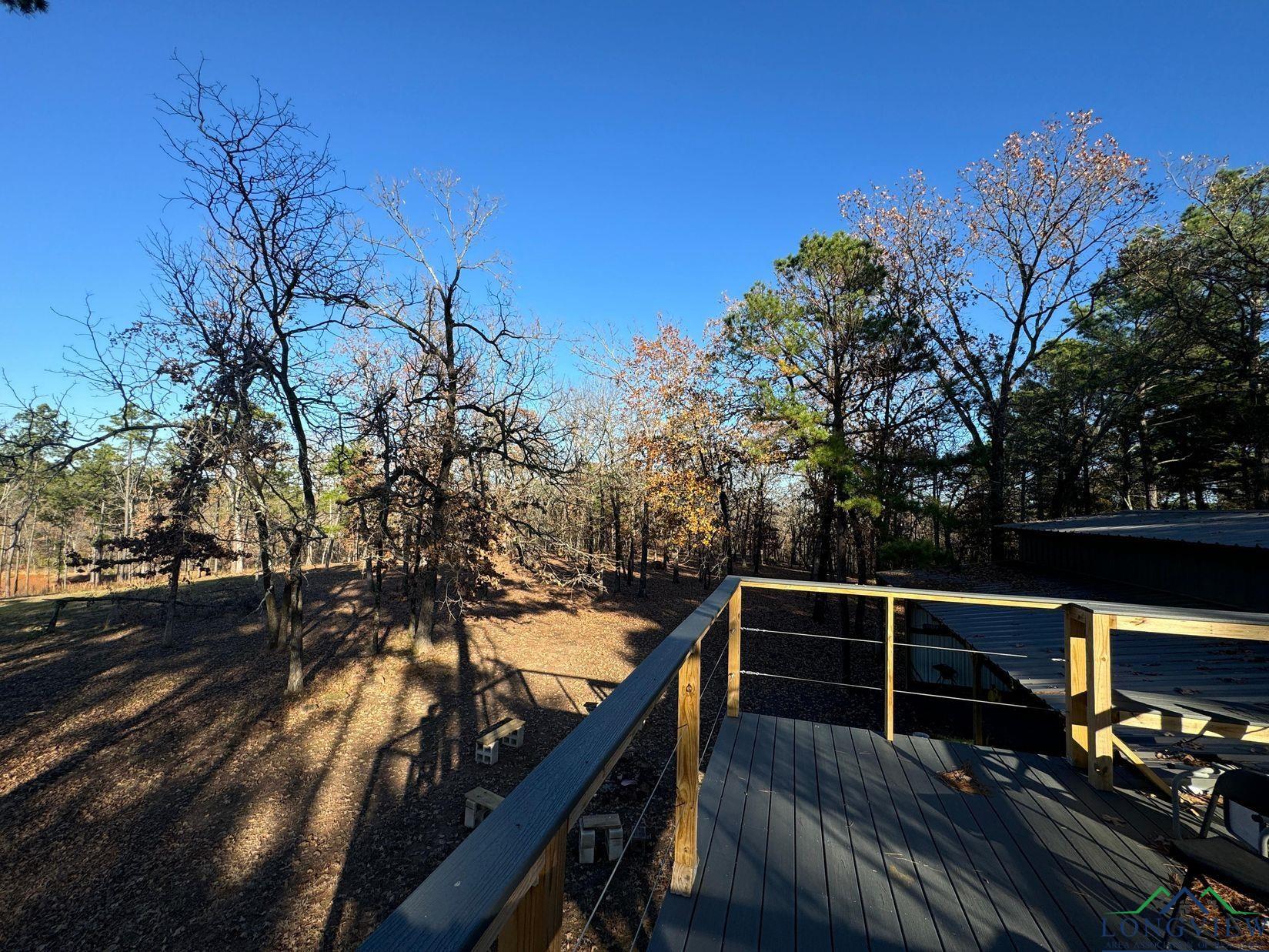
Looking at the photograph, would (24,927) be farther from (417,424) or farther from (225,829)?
(417,424)

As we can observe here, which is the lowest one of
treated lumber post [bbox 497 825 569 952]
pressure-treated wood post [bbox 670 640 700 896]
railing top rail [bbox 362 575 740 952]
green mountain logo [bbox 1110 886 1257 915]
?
green mountain logo [bbox 1110 886 1257 915]

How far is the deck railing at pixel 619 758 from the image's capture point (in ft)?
1.89

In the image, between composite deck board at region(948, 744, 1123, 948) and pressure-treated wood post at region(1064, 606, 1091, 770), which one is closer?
composite deck board at region(948, 744, 1123, 948)

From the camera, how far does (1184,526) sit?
8.57 metres

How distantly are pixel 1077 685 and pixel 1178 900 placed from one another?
1.32 metres

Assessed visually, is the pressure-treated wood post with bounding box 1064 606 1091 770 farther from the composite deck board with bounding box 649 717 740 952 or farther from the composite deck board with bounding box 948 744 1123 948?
the composite deck board with bounding box 649 717 740 952

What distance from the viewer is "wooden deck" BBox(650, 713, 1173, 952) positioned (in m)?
1.88

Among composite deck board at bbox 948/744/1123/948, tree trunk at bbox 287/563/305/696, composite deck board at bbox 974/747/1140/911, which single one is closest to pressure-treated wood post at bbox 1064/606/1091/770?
composite deck board at bbox 974/747/1140/911

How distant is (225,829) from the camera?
568 centimetres

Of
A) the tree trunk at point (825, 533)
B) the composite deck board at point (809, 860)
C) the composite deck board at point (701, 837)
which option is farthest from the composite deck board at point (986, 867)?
the tree trunk at point (825, 533)

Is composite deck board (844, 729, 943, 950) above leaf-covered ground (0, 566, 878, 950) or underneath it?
above

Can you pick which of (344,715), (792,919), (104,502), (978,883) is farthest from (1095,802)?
(104,502)

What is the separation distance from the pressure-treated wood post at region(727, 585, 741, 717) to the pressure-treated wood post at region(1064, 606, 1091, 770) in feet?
5.76

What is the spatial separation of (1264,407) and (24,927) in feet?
72.0
